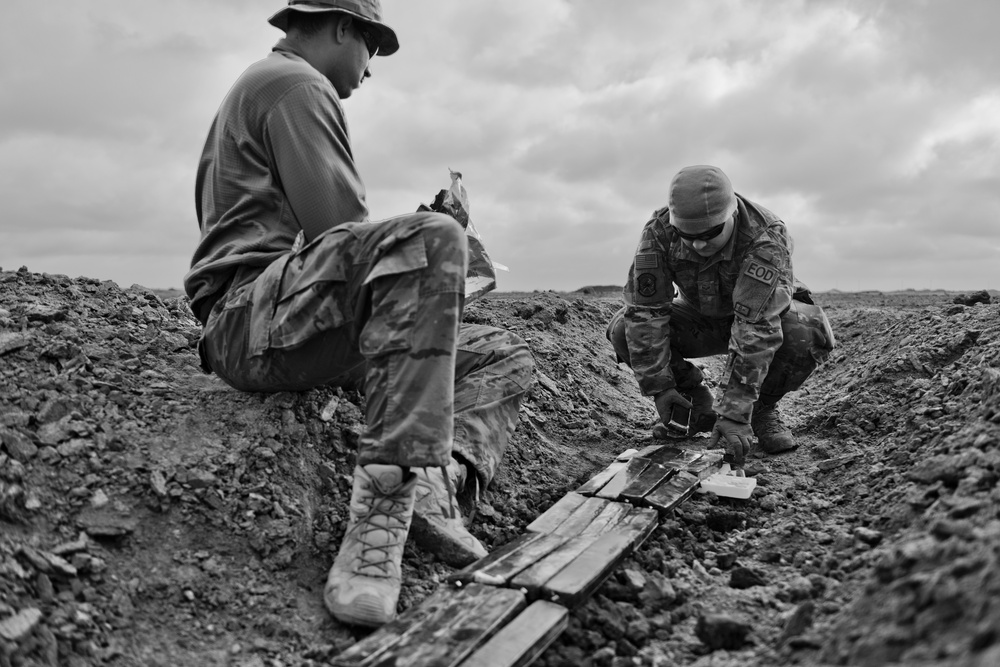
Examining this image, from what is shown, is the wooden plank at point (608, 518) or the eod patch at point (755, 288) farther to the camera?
the eod patch at point (755, 288)

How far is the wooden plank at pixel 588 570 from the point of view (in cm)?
267

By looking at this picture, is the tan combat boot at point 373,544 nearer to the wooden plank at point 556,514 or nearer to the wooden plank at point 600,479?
the wooden plank at point 556,514

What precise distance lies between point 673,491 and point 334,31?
2.46m

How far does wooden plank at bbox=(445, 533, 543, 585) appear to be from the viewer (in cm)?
276

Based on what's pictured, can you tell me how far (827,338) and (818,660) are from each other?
3180 millimetres

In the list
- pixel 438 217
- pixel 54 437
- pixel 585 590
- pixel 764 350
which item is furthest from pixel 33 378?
pixel 764 350

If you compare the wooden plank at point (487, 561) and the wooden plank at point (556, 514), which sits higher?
the wooden plank at point (556, 514)

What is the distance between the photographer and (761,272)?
455 cm

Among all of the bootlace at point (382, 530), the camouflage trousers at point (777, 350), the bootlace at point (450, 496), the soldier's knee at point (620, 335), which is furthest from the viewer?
the soldier's knee at point (620, 335)

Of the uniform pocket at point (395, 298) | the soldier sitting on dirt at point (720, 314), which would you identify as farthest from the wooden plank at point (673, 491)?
the uniform pocket at point (395, 298)

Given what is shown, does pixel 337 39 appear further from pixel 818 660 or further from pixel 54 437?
pixel 818 660

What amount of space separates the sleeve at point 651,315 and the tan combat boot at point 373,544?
2424 millimetres

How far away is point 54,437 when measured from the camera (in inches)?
124

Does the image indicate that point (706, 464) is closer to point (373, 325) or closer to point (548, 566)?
point (548, 566)
